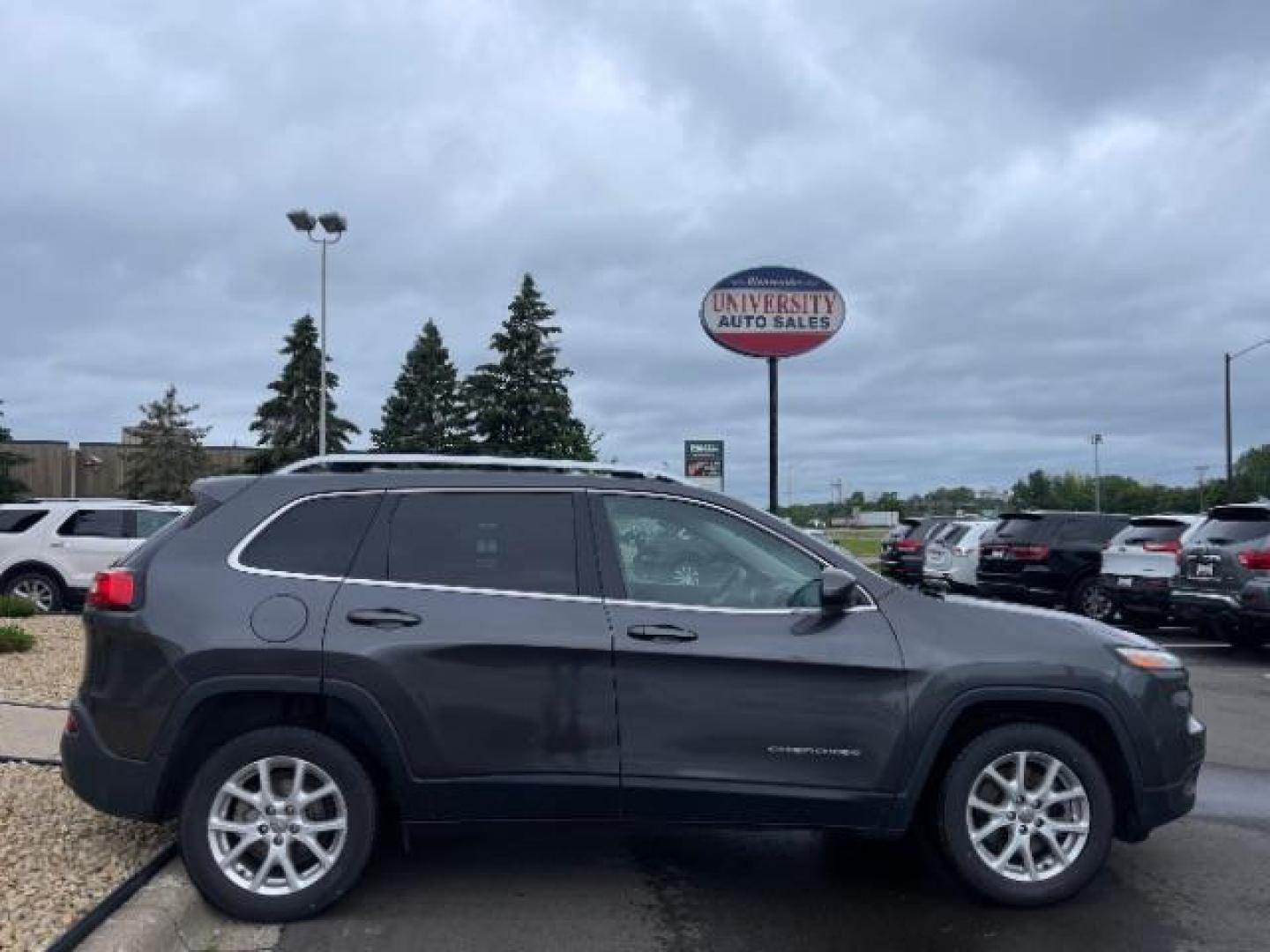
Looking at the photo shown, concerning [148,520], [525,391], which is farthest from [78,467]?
[148,520]

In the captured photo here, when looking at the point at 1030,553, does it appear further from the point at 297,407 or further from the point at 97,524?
the point at 297,407

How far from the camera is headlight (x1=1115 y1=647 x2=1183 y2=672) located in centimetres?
521

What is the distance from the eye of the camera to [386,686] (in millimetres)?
4832

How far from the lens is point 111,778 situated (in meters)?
4.87

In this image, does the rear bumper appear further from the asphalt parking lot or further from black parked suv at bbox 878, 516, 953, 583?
the asphalt parking lot

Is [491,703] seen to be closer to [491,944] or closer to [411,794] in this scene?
[411,794]

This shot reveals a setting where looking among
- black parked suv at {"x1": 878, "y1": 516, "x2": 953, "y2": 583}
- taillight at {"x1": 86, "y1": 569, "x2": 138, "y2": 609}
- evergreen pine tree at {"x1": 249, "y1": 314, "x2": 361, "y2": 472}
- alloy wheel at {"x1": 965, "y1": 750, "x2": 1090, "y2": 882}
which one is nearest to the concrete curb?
taillight at {"x1": 86, "y1": 569, "x2": 138, "y2": 609}

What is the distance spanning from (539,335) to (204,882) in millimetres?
31142

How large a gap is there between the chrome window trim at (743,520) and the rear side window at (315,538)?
974mm

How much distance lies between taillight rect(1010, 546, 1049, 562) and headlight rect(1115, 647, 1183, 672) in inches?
523

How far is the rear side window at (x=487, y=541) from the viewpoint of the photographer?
507 centimetres

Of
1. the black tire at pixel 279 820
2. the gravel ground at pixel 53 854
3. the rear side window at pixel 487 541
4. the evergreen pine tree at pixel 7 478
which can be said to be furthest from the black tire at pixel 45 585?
the evergreen pine tree at pixel 7 478

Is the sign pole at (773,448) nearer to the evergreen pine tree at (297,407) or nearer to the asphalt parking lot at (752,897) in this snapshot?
the asphalt parking lot at (752,897)

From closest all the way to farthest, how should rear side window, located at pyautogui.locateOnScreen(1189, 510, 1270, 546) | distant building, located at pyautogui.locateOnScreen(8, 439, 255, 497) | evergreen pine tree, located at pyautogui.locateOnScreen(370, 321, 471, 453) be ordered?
rear side window, located at pyautogui.locateOnScreen(1189, 510, 1270, 546) < evergreen pine tree, located at pyautogui.locateOnScreen(370, 321, 471, 453) < distant building, located at pyautogui.locateOnScreen(8, 439, 255, 497)
